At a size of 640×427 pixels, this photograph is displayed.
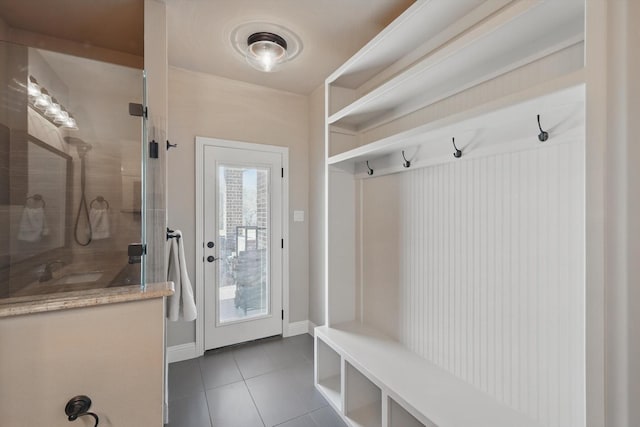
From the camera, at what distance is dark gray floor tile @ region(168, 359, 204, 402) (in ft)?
7.06

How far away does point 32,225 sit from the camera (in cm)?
146

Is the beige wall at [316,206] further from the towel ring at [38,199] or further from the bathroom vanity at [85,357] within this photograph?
the towel ring at [38,199]

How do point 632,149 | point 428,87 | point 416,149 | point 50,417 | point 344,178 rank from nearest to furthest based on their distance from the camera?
point 632,149 → point 50,417 → point 428,87 → point 416,149 → point 344,178

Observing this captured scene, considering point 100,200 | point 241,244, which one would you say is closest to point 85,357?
point 100,200

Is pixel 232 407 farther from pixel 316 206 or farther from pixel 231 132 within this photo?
pixel 231 132

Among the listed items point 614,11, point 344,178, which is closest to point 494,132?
point 614,11

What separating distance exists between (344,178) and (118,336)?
5.59 feet

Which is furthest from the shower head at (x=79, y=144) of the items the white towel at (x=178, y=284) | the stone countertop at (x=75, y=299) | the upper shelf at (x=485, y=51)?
the upper shelf at (x=485, y=51)

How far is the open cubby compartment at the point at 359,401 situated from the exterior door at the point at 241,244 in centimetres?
140

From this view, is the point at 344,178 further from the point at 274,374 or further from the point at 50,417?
the point at 50,417

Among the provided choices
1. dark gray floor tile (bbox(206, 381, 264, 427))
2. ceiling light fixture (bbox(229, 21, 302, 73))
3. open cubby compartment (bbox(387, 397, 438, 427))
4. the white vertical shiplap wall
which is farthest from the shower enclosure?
the white vertical shiplap wall

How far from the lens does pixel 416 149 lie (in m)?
1.78

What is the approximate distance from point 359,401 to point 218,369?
127 cm

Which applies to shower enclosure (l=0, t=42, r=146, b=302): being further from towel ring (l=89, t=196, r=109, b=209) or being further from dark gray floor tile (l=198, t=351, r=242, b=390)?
dark gray floor tile (l=198, t=351, r=242, b=390)
